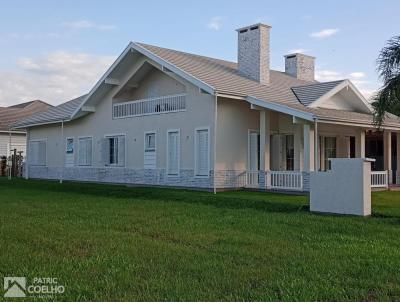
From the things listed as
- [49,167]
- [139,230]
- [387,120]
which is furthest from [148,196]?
[49,167]

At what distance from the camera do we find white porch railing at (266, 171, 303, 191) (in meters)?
19.0

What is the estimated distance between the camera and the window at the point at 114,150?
24609mm

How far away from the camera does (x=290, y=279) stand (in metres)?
6.24

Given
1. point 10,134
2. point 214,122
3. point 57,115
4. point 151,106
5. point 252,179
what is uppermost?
point 57,115

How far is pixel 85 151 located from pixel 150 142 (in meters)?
5.61

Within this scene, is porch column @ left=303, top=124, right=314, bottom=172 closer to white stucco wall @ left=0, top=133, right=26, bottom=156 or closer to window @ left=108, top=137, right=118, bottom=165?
window @ left=108, top=137, right=118, bottom=165

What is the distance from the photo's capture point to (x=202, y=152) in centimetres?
2050

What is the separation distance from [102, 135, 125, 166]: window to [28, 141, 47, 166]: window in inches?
263

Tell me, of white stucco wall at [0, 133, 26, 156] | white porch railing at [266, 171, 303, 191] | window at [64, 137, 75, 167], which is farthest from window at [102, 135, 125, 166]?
white stucco wall at [0, 133, 26, 156]

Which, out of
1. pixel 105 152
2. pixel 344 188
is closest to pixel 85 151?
pixel 105 152

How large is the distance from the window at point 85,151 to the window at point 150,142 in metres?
4.92

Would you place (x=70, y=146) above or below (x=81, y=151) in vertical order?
above

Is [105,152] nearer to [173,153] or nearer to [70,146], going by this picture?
[70,146]

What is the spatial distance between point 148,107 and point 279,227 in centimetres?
1377
